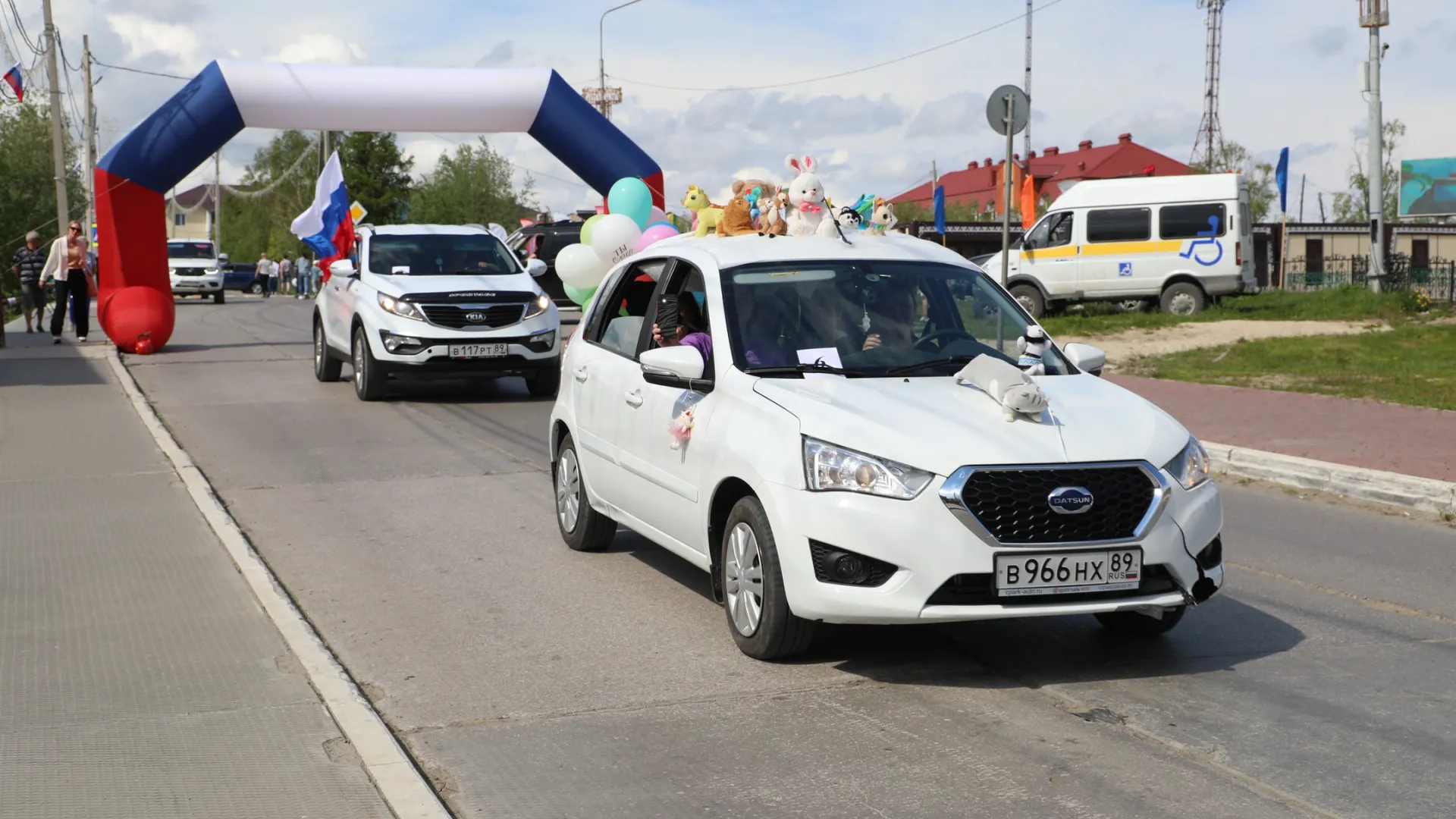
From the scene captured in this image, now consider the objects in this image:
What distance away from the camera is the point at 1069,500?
5.24m

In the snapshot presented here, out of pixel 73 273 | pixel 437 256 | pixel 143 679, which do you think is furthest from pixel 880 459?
pixel 73 273

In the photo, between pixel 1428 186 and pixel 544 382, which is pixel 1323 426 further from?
pixel 1428 186

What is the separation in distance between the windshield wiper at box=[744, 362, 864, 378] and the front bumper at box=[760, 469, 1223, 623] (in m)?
0.71

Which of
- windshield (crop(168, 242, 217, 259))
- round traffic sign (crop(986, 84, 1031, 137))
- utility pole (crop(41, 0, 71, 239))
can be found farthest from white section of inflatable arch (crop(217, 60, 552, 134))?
windshield (crop(168, 242, 217, 259))

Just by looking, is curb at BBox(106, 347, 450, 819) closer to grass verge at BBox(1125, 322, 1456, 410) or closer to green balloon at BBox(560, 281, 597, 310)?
green balloon at BBox(560, 281, 597, 310)

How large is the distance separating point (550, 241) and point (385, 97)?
9741 millimetres

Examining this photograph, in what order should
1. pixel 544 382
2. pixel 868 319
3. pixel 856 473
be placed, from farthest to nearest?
1. pixel 544 382
2. pixel 868 319
3. pixel 856 473

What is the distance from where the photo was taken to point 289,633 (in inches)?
246

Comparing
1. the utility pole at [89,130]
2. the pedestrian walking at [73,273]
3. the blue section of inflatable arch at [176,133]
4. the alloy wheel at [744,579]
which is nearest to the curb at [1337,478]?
the alloy wheel at [744,579]

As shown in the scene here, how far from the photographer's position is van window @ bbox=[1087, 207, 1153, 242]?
1096 inches

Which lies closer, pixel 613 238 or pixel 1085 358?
pixel 1085 358

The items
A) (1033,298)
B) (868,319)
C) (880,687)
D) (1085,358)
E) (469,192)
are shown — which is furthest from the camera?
(469,192)

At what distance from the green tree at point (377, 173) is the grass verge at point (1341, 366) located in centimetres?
6998

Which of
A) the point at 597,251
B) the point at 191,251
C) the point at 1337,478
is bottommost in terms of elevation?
the point at 1337,478
